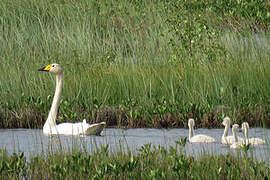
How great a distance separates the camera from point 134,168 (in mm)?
Result: 7750

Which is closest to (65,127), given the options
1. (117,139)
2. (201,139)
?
(117,139)

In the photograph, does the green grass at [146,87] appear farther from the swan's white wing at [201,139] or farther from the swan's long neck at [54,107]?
the swan's white wing at [201,139]

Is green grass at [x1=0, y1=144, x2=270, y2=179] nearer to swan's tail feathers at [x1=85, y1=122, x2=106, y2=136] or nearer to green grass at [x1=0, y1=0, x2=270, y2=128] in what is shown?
swan's tail feathers at [x1=85, y1=122, x2=106, y2=136]

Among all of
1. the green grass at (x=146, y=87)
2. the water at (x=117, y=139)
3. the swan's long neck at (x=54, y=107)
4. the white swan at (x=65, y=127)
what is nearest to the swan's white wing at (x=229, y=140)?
the water at (x=117, y=139)

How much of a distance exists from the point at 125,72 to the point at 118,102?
110cm

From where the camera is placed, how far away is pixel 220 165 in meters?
7.86

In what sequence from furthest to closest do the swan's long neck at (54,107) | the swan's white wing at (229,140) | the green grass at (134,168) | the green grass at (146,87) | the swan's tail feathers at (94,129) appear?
the green grass at (146,87) < the swan's long neck at (54,107) < the swan's tail feathers at (94,129) < the swan's white wing at (229,140) < the green grass at (134,168)

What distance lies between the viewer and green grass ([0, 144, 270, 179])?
7.36 metres

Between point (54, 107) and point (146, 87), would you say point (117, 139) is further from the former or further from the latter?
point (146, 87)

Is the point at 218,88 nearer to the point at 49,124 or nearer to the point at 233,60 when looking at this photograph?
the point at 233,60

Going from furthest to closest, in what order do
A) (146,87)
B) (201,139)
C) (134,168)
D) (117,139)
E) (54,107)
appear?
1. (146,87)
2. (54,107)
3. (117,139)
4. (201,139)
5. (134,168)

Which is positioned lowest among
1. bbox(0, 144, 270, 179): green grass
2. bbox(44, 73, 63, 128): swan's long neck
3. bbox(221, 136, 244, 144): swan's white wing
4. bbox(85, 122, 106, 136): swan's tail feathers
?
bbox(0, 144, 270, 179): green grass

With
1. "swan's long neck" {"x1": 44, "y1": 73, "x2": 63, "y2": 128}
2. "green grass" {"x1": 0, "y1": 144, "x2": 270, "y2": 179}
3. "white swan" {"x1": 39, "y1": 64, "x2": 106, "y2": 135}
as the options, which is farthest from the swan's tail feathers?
"green grass" {"x1": 0, "y1": 144, "x2": 270, "y2": 179}

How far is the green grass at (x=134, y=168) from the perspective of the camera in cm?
736
